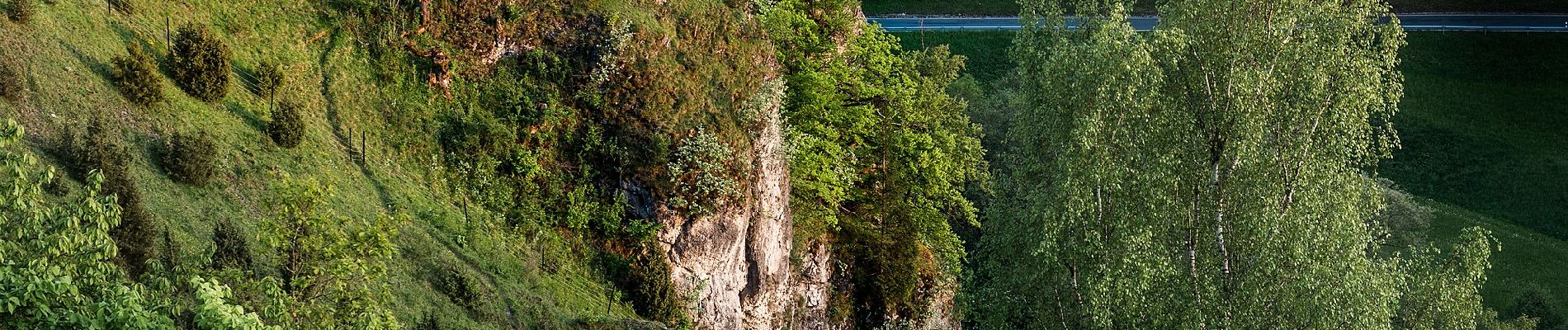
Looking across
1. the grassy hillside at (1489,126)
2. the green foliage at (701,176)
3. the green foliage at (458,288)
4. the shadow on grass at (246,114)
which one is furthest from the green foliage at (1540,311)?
the shadow on grass at (246,114)

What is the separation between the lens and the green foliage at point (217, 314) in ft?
42.8

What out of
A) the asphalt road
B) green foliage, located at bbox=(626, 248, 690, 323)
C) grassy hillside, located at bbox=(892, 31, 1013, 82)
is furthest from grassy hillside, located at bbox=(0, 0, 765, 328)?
the asphalt road

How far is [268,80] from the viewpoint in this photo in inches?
1058

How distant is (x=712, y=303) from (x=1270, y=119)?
13222mm

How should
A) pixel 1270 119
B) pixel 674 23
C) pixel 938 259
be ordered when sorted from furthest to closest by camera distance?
1. pixel 938 259
2. pixel 674 23
3. pixel 1270 119

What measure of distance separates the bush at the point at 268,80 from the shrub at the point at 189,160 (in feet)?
12.5

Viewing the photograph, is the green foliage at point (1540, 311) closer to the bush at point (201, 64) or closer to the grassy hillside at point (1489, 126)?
the grassy hillside at point (1489, 126)

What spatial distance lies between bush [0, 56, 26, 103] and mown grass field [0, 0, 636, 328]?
212 mm

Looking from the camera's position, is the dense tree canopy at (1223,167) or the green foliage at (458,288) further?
the green foliage at (458,288)

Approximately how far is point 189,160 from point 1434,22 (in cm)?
7137

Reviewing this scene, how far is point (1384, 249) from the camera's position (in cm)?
5541

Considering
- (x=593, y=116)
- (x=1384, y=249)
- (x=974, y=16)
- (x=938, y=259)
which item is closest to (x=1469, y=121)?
(x=1384, y=249)

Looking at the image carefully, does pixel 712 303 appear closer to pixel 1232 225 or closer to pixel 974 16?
pixel 1232 225

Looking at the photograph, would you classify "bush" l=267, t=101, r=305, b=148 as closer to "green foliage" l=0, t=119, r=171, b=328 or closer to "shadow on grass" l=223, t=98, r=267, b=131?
"shadow on grass" l=223, t=98, r=267, b=131
